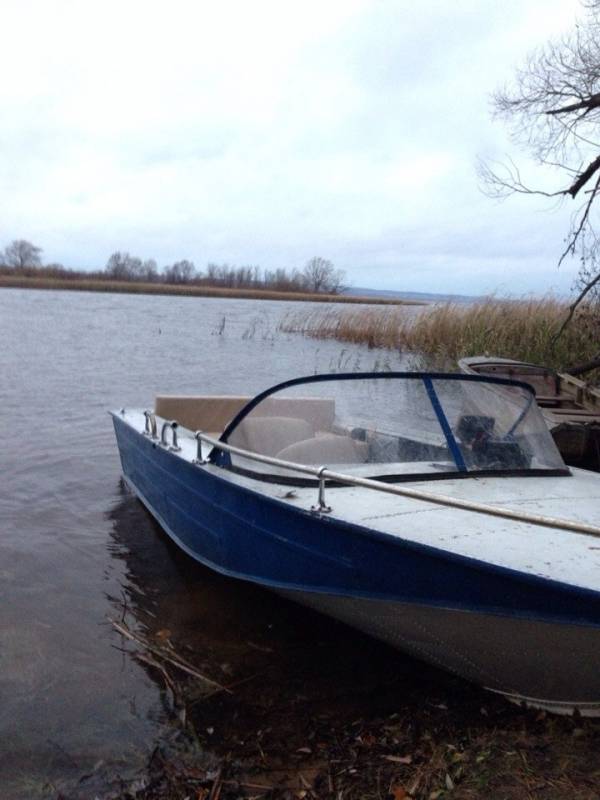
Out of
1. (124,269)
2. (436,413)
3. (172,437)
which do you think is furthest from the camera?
(124,269)

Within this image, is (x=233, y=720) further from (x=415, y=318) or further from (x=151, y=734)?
(x=415, y=318)

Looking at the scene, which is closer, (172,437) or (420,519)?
(420,519)

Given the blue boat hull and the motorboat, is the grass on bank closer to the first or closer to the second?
the motorboat

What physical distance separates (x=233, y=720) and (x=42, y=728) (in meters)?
0.90

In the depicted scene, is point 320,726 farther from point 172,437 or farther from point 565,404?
point 565,404

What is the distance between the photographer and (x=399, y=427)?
14.8 feet

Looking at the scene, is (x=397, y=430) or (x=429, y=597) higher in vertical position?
(x=397, y=430)

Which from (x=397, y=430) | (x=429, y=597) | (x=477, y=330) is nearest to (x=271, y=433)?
(x=397, y=430)

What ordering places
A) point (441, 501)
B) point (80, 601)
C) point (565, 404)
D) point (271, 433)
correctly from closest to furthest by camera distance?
point (441, 501)
point (271, 433)
point (80, 601)
point (565, 404)

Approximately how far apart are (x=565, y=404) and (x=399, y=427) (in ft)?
20.1

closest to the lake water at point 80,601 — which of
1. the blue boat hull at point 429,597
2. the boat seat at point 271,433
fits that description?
the blue boat hull at point 429,597

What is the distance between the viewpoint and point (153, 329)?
28.1 m

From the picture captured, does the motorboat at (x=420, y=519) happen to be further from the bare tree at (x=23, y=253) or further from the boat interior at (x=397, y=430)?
the bare tree at (x=23, y=253)

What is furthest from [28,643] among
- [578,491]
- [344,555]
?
[578,491]
